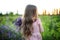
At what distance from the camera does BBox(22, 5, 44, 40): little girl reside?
A: 4211 millimetres

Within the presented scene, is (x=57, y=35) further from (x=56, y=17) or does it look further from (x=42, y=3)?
(x=42, y=3)

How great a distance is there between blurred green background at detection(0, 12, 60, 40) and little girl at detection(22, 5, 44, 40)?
8 cm

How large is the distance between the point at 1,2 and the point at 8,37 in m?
0.55

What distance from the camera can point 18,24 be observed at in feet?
14.0

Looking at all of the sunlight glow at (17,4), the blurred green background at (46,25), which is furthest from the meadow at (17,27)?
the sunlight glow at (17,4)

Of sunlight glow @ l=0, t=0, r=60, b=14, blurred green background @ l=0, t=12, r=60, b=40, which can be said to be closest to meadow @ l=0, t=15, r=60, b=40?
blurred green background @ l=0, t=12, r=60, b=40

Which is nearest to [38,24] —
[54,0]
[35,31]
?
[35,31]

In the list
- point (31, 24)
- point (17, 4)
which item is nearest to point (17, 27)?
point (31, 24)

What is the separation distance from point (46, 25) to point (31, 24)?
0.78 ft

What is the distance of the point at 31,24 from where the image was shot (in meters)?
4.25

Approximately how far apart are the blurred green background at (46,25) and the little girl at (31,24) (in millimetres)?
77

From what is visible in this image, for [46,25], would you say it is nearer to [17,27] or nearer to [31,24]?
[31,24]

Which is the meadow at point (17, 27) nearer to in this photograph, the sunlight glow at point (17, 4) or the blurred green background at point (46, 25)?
the blurred green background at point (46, 25)

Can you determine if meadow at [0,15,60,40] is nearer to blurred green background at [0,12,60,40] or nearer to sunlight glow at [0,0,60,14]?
blurred green background at [0,12,60,40]
